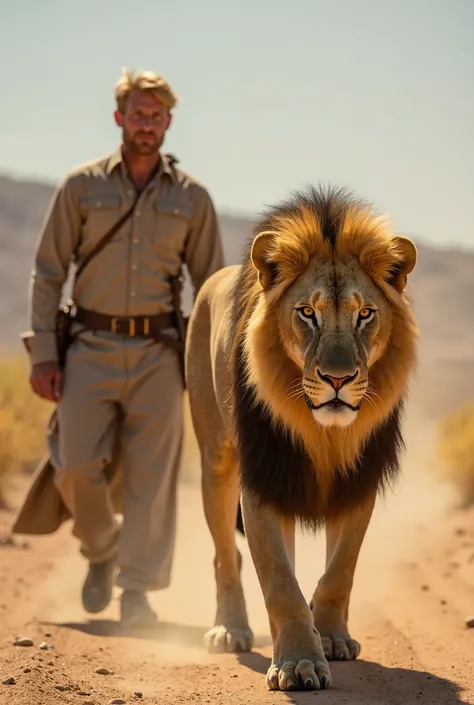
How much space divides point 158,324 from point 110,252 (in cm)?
45

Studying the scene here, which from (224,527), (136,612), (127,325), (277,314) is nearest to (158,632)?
(136,612)

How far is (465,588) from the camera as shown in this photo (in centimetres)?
752

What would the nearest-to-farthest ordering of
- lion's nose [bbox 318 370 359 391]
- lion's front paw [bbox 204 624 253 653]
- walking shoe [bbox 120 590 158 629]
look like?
lion's nose [bbox 318 370 359 391], lion's front paw [bbox 204 624 253 653], walking shoe [bbox 120 590 158 629]

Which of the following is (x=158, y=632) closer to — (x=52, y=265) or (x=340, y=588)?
(x=340, y=588)

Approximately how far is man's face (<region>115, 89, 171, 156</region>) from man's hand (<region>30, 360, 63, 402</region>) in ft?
3.93

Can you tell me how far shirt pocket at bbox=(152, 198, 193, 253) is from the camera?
702 cm

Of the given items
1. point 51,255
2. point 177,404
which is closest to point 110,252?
point 51,255

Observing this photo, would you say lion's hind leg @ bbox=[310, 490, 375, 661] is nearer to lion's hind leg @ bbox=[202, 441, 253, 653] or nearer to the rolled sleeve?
lion's hind leg @ bbox=[202, 441, 253, 653]

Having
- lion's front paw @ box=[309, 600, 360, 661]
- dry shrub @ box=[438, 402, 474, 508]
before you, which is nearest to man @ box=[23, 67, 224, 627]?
lion's front paw @ box=[309, 600, 360, 661]

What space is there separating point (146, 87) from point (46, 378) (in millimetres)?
1580

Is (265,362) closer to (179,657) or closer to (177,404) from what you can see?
(179,657)

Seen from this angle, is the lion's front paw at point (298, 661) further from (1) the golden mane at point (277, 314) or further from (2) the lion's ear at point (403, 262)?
(2) the lion's ear at point (403, 262)

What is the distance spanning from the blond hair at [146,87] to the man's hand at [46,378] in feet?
4.60

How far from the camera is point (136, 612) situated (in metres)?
6.91
